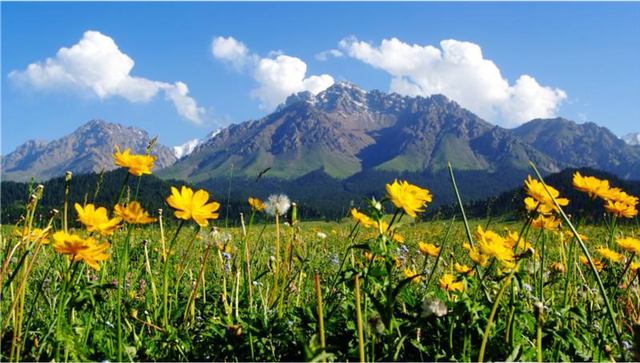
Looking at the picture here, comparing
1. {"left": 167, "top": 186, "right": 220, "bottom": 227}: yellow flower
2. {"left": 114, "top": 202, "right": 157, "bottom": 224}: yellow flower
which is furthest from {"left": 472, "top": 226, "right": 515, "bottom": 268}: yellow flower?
{"left": 114, "top": 202, "right": 157, "bottom": 224}: yellow flower

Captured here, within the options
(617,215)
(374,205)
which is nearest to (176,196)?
(374,205)

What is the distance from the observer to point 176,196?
2.27 metres

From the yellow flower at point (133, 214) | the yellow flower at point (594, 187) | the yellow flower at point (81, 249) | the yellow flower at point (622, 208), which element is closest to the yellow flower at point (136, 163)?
Answer: the yellow flower at point (133, 214)

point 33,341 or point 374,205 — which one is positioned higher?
point 374,205

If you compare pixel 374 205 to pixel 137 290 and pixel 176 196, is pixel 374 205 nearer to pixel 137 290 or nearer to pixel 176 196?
pixel 176 196

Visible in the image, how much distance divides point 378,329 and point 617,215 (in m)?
2.20

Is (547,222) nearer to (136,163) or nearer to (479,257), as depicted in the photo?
(479,257)

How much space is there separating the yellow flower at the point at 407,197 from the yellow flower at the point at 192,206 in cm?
87

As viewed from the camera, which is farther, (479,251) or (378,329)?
(479,251)

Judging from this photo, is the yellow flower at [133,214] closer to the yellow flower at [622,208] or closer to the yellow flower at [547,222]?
the yellow flower at [547,222]

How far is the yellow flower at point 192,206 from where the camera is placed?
87.4 inches

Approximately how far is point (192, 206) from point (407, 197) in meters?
1.09

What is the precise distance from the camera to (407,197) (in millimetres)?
2275

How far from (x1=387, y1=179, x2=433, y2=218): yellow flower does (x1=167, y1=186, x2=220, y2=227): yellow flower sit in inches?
34.2
